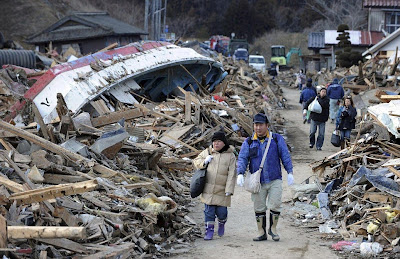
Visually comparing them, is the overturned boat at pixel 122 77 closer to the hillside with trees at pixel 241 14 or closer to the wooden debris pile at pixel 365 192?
the wooden debris pile at pixel 365 192

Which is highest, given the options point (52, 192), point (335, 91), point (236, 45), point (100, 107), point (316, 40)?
point (52, 192)

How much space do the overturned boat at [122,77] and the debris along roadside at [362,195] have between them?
615 centimetres

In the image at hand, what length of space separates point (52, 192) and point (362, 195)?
473 centimetres

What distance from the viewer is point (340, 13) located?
A: 79.4 meters

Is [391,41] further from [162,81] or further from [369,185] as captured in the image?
[369,185]

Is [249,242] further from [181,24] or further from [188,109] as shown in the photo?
[181,24]

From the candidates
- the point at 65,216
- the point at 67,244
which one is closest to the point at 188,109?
the point at 65,216

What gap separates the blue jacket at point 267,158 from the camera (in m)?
8.62

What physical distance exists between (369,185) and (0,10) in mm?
53086

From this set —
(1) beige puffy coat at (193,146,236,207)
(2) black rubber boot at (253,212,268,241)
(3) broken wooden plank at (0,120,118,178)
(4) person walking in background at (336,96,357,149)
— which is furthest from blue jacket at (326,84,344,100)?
(2) black rubber boot at (253,212,268,241)

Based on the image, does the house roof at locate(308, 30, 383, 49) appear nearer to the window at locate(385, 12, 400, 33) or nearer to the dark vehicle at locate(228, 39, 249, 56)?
the window at locate(385, 12, 400, 33)

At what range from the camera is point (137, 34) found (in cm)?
4622

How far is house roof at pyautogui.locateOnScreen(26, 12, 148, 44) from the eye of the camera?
43.7 metres

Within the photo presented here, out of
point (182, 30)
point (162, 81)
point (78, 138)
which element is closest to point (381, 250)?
point (78, 138)
